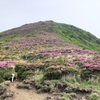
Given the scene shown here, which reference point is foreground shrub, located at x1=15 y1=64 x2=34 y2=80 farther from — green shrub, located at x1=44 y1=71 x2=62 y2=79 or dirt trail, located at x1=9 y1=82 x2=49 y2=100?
dirt trail, located at x1=9 y1=82 x2=49 y2=100

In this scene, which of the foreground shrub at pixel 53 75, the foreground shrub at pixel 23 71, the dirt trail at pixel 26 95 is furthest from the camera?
the foreground shrub at pixel 23 71

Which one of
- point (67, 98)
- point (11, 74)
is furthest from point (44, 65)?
point (67, 98)

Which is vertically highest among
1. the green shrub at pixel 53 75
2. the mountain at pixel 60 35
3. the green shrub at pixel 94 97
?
the mountain at pixel 60 35

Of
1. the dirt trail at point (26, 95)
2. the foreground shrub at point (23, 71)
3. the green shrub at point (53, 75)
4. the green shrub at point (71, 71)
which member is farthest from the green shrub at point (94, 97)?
the foreground shrub at point (23, 71)

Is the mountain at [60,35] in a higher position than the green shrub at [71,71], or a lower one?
higher

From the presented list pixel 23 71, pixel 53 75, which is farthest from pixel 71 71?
pixel 23 71

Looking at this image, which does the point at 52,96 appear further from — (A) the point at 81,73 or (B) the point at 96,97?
(A) the point at 81,73

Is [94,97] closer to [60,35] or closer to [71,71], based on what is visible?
[71,71]

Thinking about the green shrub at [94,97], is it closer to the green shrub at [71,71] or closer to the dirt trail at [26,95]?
the dirt trail at [26,95]

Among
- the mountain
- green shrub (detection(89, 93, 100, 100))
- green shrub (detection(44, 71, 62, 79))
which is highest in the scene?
the mountain

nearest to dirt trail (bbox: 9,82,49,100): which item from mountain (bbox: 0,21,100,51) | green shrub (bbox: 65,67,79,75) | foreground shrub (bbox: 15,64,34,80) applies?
foreground shrub (bbox: 15,64,34,80)

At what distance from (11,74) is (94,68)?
27.6 feet

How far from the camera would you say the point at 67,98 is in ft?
61.8

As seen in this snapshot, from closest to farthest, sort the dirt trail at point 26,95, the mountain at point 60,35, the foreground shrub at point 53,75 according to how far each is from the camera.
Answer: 1. the dirt trail at point 26,95
2. the foreground shrub at point 53,75
3. the mountain at point 60,35
